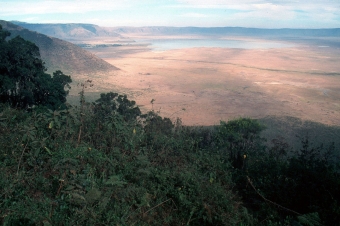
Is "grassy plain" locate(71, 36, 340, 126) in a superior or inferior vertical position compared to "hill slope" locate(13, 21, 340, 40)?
inferior

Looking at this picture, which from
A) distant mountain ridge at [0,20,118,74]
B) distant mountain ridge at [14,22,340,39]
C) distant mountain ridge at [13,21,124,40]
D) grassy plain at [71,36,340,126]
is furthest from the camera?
distant mountain ridge at [14,22,340,39]

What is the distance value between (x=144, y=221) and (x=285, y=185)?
2956 mm

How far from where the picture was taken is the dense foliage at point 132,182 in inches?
134

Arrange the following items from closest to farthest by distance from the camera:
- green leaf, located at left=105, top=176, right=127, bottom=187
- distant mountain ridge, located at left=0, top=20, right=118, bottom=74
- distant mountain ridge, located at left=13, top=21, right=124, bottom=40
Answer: green leaf, located at left=105, top=176, right=127, bottom=187
distant mountain ridge, located at left=0, top=20, right=118, bottom=74
distant mountain ridge, located at left=13, top=21, right=124, bottom=40

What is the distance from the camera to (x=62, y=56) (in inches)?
1593

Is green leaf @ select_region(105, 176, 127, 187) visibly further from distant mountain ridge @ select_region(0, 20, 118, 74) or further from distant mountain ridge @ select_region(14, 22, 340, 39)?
distant mountain ridge @ select_region(14, 22, 340, 39)

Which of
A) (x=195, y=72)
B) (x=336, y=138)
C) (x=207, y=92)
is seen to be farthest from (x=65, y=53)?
(x=336, y=138)

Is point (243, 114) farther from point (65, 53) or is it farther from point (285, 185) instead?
point (65, 53)

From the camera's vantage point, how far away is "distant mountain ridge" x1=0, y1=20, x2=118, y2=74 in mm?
38656

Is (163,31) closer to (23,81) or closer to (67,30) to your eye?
(67,30)

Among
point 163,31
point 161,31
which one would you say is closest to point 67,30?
point 161,31

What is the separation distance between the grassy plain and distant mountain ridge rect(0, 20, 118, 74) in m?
3.31

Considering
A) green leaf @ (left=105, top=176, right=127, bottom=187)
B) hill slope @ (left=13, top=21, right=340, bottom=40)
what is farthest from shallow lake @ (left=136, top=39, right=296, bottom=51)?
green leaf @ (left=105, top=176, right=127, bottom=187)

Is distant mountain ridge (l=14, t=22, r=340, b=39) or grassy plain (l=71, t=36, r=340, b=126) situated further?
distant mountain ridge (l=14, t=22, r=340, b=39)
